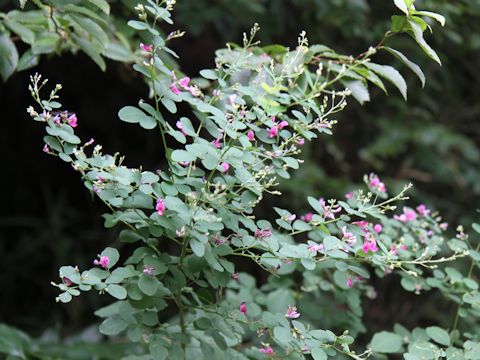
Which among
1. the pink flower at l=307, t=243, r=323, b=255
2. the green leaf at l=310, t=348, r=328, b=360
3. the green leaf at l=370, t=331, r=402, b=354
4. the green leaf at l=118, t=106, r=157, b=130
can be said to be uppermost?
the green leaf at l=118, t=106, r=157, b=130

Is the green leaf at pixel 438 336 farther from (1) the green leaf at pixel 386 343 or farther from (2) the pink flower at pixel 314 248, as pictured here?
(2) the pink flower at pixel 314 248

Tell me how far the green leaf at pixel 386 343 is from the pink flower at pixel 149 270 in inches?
16.4

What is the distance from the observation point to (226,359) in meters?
0.93

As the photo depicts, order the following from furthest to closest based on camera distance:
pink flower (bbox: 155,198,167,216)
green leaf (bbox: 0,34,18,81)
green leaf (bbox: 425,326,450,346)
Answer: green leaf (bbox: 0,34,18,81), green leaf (bbox: 425,326,450,346), pink flower (bbox: 155,198,167,216)

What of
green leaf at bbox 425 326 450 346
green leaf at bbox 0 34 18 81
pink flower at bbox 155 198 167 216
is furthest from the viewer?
green leaf at bbox 0 34 18 81

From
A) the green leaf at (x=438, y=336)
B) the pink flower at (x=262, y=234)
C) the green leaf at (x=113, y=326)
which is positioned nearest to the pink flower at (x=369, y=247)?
the pink flower at (x=262, y=234)

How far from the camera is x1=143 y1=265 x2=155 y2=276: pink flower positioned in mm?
819

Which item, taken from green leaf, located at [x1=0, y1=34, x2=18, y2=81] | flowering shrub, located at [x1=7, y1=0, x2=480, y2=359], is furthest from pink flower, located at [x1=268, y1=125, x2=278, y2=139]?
green leaf, located at [x1=0, y1=34, x2=18, y2=81]

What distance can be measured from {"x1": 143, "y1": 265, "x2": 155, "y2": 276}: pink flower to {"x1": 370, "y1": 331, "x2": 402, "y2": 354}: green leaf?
42 cm

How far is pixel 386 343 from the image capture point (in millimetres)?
1041

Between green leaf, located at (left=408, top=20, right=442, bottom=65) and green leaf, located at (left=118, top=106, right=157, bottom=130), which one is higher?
green leaf, located at (left=408, top=20, right=442, bottom=65)

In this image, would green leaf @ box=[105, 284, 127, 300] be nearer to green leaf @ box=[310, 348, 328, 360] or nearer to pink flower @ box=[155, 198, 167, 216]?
pink flower @ box=[155, 198, 167, 216]

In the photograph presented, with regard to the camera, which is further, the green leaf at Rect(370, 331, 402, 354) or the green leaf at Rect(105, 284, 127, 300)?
the green leaf at Rect(370, 331, 402, 354)

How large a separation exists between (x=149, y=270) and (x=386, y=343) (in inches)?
17.8
